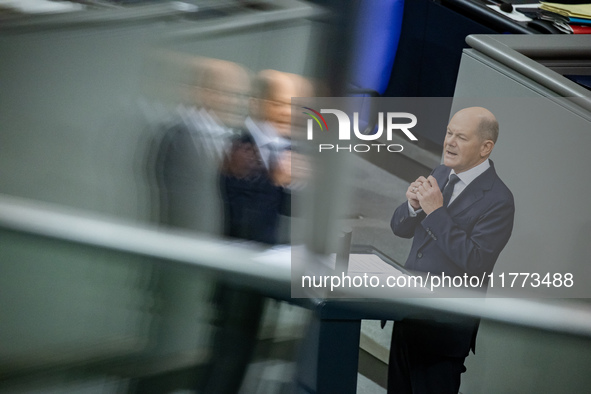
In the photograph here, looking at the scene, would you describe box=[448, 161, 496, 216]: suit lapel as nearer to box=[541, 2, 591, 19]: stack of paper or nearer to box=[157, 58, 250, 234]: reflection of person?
box=[157, 58, 250, 234]: reflection of person

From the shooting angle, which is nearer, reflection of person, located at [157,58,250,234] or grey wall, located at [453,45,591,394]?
reflection of person, located at [157,58,250,234]

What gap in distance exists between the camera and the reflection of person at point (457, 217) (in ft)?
2.37

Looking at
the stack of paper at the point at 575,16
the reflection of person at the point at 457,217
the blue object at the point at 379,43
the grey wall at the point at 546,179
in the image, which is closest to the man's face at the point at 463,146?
the reflection of person at the point at 457,217

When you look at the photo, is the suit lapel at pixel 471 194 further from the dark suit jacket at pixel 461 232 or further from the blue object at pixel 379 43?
the blue object at pixel 379 43

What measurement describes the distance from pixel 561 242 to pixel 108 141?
778 millimetres

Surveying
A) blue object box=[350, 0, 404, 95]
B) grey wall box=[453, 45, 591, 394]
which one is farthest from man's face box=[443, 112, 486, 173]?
blue object box=[350, 0, 404, 95]

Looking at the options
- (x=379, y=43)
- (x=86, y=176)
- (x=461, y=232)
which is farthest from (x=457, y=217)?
(x=379, y=43)

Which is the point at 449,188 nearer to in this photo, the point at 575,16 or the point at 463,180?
the point at 463,180

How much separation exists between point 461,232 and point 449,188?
51 millimetres

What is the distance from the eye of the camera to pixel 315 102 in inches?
24.9

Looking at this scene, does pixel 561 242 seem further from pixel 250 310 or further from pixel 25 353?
pixel 25 353

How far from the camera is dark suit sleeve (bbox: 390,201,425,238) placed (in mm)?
730

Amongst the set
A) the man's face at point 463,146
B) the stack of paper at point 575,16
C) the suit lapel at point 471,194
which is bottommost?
the suit lapel at point 471,194

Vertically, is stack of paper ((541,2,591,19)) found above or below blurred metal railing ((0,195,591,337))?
above
